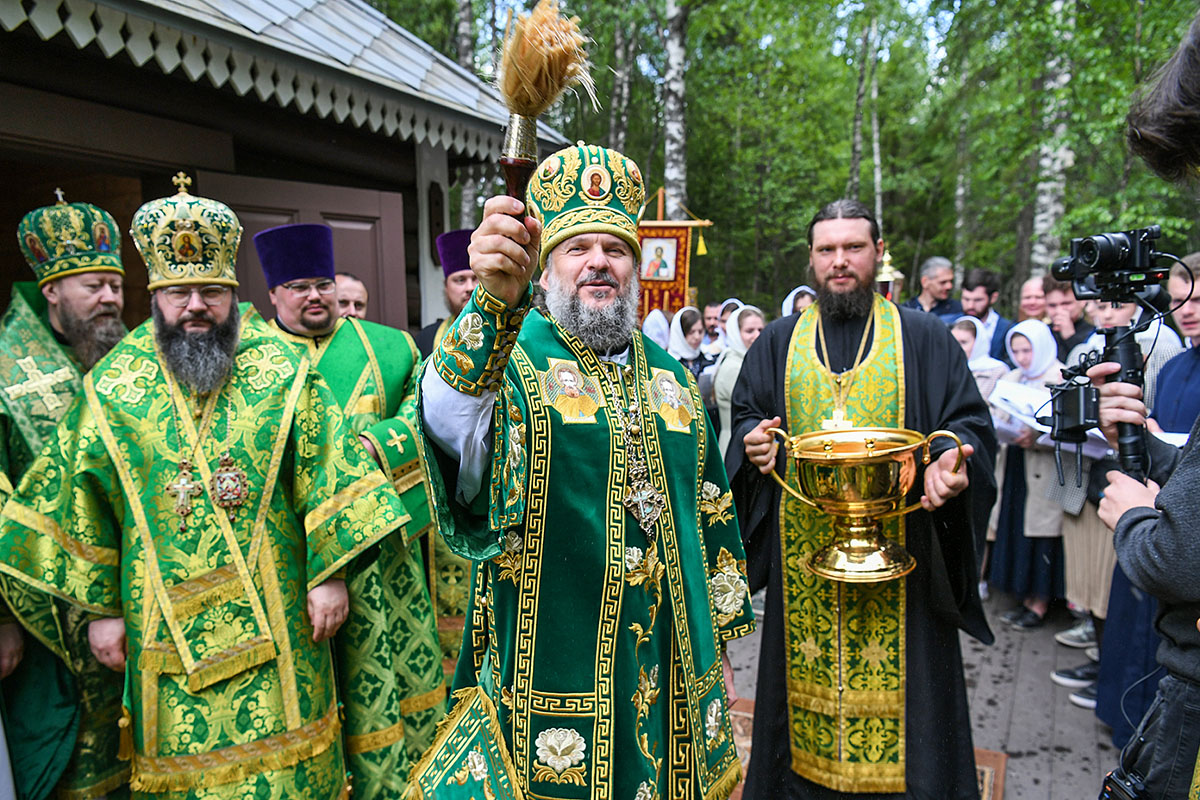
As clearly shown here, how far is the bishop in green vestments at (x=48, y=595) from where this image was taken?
101 inches

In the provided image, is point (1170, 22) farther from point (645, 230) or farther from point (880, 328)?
point (880, 328)

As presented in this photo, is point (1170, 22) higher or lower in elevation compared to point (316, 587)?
higher

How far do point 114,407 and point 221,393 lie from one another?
0.32 meters

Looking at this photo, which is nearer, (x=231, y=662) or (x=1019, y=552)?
(x=231, y=662)

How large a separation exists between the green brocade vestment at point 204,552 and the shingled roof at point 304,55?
1806 mm

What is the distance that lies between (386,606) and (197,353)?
130 cm

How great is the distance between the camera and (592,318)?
7.21 feet

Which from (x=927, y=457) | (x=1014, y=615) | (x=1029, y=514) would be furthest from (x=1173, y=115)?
(x=1014, y=615)

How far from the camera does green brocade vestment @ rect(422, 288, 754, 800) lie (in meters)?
1.91

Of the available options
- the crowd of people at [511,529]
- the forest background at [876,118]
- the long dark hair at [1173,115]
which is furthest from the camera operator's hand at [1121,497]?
the forest background at [876,118]

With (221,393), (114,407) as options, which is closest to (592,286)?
(221,393)

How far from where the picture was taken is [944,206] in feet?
80.9

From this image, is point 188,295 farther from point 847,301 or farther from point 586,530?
point 847,301

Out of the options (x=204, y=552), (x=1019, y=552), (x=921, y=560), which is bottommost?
(x=1019, y=552)
